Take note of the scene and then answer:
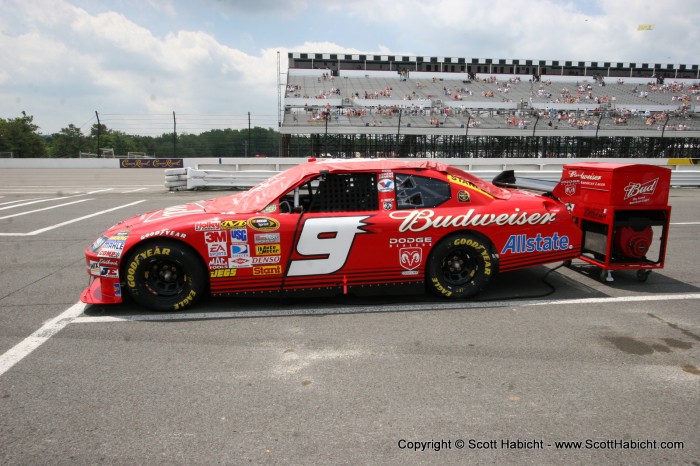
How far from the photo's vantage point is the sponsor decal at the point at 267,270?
443cm

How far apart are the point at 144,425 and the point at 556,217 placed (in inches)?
164

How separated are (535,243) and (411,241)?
1346 mm

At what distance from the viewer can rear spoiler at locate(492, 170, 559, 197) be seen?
5.76 metres

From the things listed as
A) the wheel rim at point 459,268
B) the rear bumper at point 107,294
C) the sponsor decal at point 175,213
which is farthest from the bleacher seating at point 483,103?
the rear bumper at point 107,294

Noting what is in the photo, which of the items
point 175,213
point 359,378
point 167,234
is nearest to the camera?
point 359,378

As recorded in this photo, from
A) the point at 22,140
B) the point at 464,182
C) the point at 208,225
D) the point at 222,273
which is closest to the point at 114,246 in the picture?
the point at 208,225

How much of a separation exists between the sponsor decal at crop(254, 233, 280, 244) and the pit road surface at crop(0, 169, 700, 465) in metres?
0.68

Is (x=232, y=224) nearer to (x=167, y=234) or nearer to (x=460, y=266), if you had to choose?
(x=167, y=234)

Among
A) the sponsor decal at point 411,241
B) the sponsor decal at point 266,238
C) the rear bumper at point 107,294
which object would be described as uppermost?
the sponsor decal at point 266,238

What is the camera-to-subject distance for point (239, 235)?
4.36 metres

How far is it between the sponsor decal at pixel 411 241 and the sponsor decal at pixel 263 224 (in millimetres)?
1087

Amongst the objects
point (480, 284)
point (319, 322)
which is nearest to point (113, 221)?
point (319, 322)

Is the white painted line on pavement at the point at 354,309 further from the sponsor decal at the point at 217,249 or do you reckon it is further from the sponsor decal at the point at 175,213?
the sponsor decal at the point at 175,213

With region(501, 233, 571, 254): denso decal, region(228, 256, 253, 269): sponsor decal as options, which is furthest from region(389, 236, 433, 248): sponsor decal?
region(228, 256, 253, 269): sponsor decal
